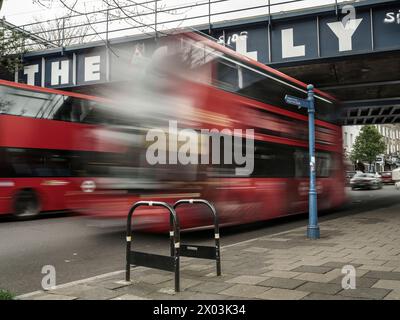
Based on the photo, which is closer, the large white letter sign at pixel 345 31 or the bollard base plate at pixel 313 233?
the bollard base plate at pixel 313 233

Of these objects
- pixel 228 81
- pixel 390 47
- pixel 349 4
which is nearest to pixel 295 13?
pixel 349 4

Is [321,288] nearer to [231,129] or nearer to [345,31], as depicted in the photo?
[231,129]

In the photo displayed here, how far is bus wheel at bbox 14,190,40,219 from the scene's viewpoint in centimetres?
1396

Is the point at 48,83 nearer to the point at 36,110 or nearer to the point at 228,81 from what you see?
the point at 36,110

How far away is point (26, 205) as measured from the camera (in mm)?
14180

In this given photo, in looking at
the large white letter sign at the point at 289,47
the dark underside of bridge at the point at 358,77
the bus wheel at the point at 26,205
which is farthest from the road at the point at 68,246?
the dark underside of bridge at the point at 358,77

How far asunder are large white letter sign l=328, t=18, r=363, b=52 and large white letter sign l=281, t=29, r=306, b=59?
1.21m

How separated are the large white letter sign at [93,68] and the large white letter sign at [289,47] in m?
7.46

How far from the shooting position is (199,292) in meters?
5.20

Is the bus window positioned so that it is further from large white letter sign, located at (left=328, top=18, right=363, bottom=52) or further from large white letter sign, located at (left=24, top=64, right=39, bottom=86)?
large white letter sign, located at (left=328, top=18, right=363, bottom=52)

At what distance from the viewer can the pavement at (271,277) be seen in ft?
16.6

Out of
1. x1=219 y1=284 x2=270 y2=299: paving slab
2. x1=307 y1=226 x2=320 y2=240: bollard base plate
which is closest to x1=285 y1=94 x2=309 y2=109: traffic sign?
x1=307 y1=226 x2=320 y2=240: bollard base plate

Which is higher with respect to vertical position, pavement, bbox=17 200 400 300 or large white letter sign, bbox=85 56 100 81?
large white letter sign, bbox=85 56 100 81

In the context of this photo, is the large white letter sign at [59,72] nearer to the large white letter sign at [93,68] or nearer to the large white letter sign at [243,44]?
the large white letter sign at [93,68]
